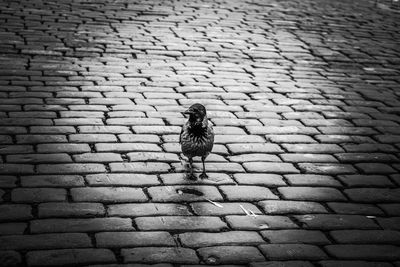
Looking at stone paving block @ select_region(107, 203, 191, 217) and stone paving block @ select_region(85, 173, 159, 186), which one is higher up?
stone paving block @ select_region(107, 203, 191, 217)

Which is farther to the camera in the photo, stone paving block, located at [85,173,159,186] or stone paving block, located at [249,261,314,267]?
stone paving block, located at [85,173,159,186]

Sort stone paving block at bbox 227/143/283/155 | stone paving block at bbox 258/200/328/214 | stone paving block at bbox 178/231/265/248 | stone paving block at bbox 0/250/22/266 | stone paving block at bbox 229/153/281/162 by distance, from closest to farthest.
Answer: stone paving block at bbox 0/250/22/266 < stone paving block at bbox 178/231/265/248 < stone paving block at bbox 258/200/328/214 < stone paving block at bbox 229/153/281/162 < stone paving block at bbox 227/143/283/155

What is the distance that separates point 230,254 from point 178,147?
174 cm

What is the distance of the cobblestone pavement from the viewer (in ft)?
11.4

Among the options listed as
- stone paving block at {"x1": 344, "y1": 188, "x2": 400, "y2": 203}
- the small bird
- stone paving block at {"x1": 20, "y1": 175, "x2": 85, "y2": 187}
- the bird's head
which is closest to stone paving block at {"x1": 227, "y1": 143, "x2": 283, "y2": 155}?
the small bird

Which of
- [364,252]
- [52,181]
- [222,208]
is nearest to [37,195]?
[52,181]

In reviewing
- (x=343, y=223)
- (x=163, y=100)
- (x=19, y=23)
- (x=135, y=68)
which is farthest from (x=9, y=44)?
(x=343, y=223)

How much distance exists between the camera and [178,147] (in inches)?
195

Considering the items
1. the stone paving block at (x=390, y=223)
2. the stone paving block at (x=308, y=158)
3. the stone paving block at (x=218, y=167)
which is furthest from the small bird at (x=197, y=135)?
the stone paving block at (x=390, y=223)

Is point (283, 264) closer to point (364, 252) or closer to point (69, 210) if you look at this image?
point (364, 252)

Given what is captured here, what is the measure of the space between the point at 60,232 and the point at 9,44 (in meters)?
4.64

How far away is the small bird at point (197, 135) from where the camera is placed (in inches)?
170

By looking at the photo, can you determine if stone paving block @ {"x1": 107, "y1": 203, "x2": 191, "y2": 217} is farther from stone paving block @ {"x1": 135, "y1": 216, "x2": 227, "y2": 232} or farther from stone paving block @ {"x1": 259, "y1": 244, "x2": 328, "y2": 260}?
stone paving block @ {"x1": 259, "y1": 244, "x2": 328, "y2": 260}

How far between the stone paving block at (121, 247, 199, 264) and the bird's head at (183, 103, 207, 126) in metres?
1.25
